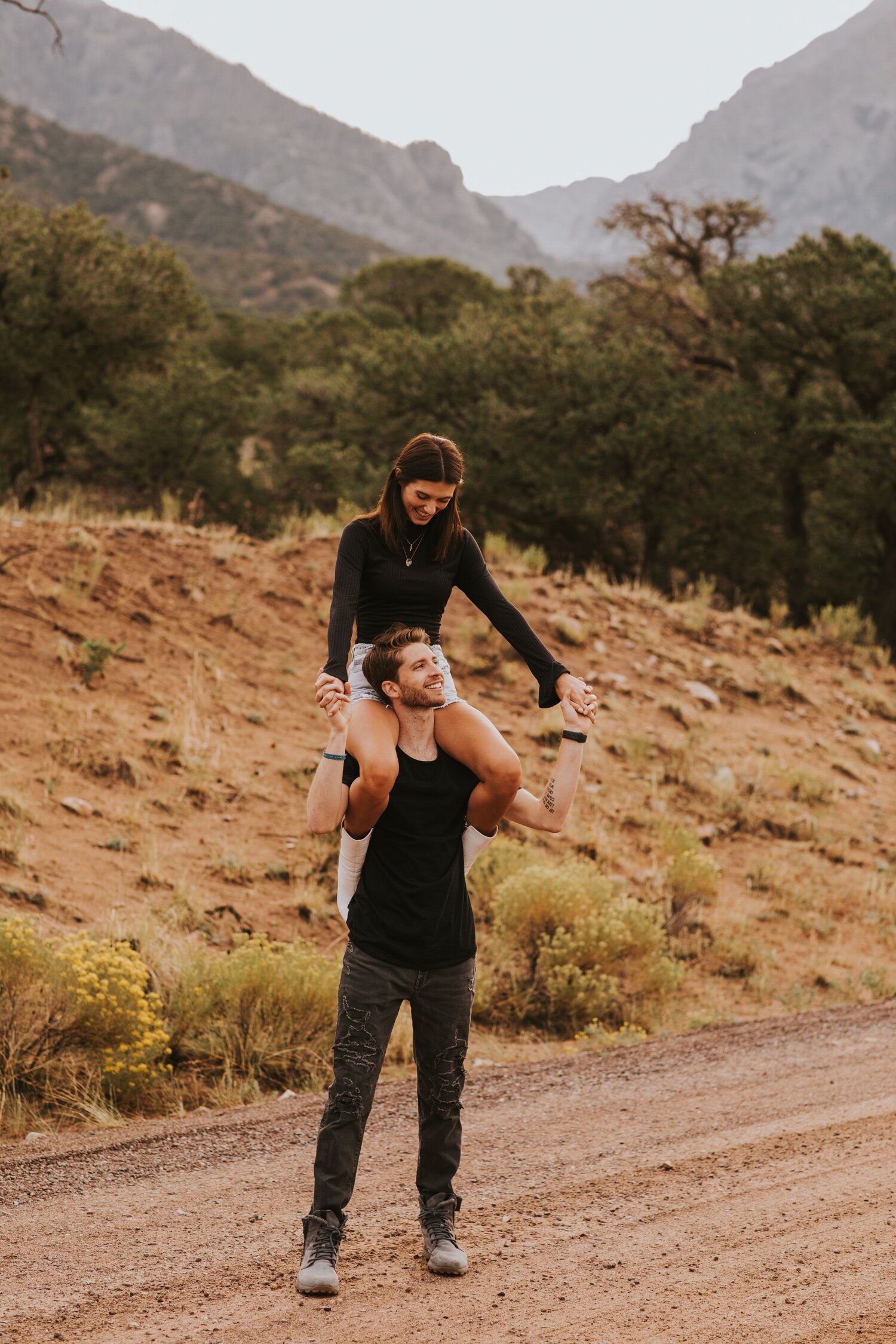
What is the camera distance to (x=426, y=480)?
3506 millimetres

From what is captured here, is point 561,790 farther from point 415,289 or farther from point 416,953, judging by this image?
point 415,289

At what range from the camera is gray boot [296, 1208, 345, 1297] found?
3148 mm

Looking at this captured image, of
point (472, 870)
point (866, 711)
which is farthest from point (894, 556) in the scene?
point (472, 870)

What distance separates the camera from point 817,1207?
3867mm

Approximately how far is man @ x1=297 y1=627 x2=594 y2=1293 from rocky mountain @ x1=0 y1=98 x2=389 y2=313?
257 feet

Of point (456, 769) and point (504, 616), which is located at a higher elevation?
point (504, 616)

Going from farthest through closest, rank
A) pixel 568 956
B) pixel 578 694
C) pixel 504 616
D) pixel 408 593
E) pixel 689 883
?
pixel 689 883 < pixel 568 956 < pixel 504 616 < pixel 408 593 < pixel 578 694

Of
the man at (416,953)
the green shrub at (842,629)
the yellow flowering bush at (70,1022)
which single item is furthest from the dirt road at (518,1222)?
the green shrub at (842,629)

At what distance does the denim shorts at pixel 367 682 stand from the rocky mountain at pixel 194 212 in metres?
78.1

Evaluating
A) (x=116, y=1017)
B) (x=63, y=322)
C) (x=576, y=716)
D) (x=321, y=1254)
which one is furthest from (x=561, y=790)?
(x=63, y=322)

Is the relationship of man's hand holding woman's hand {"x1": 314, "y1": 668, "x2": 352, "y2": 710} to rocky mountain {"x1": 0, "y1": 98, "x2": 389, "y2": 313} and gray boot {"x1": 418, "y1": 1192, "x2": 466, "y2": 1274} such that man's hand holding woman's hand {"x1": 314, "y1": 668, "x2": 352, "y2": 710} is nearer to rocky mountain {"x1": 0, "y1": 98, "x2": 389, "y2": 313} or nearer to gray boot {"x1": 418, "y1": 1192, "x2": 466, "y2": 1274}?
gray boot {"x1": 418, "y1": 1192, "x2": 466, "y2": 1274}

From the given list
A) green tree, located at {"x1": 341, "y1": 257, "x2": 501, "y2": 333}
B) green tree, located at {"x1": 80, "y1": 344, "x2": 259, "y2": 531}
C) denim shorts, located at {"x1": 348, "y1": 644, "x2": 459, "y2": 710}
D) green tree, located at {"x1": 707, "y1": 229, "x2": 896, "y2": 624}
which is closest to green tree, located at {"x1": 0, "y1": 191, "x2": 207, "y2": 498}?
green tree, located at {"x1": 80, "y1": 344, "x2": 259, "y2": 531}

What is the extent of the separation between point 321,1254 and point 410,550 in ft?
7.34

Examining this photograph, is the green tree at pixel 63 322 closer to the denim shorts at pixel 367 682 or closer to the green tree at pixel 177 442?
the green tree at pixel 177 442
